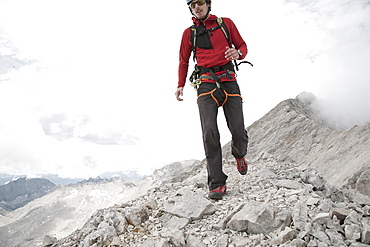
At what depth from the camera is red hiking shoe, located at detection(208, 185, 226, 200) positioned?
5582mm

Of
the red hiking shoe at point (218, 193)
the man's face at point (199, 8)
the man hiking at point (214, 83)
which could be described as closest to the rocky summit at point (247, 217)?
the red hiking shoe at point (218, 193)

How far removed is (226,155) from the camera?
20.2 metres

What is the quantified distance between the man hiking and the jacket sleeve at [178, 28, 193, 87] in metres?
0.19

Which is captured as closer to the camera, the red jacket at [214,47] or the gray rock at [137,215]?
the gray rock at [137,215]

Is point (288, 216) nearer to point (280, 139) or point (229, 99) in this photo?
point (229, 99)

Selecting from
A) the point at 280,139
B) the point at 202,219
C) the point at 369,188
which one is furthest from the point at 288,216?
the point at 280,139

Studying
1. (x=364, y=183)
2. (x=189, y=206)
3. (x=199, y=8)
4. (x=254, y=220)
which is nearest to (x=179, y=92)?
(x=199, y=8)

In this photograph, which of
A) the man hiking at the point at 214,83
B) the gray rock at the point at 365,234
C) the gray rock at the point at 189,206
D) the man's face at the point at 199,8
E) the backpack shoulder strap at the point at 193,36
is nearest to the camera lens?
the gray rock at the point at 365,234

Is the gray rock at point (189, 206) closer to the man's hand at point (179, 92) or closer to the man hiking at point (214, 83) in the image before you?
the man hiking at point (214, 83)

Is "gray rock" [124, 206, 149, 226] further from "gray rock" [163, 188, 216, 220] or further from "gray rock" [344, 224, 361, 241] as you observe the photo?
"gray rock" [344, 224, 361, 241]

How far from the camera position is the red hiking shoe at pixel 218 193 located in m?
5.58

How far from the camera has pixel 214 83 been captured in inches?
229

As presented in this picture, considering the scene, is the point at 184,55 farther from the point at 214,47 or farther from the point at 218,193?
the point at 218,193

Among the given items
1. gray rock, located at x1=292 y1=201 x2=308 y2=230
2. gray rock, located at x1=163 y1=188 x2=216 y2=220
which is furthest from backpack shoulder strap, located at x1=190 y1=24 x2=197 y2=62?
gray rock, located at x1=292 y1=201 x2=308 y2=230
